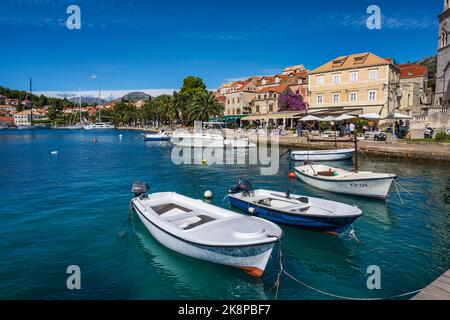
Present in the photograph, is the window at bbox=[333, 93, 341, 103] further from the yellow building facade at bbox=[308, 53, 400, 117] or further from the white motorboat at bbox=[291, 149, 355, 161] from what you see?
the white motorboat at bbox=[291, 149, 355, 161]

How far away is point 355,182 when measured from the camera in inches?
717

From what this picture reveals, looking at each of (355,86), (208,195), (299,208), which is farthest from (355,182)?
(355,86)

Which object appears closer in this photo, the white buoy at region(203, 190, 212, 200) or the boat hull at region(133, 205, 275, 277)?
the boat hull at region(133, 205, 275, 277)

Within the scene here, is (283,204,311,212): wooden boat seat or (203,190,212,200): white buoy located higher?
(283,204,311,212): wooden boat seat

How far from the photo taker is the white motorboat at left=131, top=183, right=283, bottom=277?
8.67 m

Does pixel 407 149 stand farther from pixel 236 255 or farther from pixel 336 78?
pixel 236 255

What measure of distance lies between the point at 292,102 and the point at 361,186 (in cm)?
4450

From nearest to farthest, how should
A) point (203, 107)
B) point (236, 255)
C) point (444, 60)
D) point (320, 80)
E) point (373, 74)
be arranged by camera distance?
point (236, 255)
point (373, 74)
point (444, 60)
point (320, 80)
point (203, 107)

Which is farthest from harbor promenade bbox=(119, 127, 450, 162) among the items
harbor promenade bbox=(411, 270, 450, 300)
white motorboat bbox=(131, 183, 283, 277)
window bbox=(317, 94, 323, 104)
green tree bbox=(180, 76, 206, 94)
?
green tree bbox=(180, 76, 206, 94)

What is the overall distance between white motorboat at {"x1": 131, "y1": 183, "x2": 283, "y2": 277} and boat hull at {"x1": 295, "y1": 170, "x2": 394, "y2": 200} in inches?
393

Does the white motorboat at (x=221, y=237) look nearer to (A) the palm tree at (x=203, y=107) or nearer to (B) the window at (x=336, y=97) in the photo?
(B) the window at (x=336, y=97)

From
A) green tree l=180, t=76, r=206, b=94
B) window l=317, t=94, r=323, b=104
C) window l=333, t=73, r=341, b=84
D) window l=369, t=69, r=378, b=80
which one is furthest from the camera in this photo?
green tree l=180, t=76, r=206, b=94

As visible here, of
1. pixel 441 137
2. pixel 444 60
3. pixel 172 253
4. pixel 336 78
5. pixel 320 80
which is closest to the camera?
pixel 172 253
